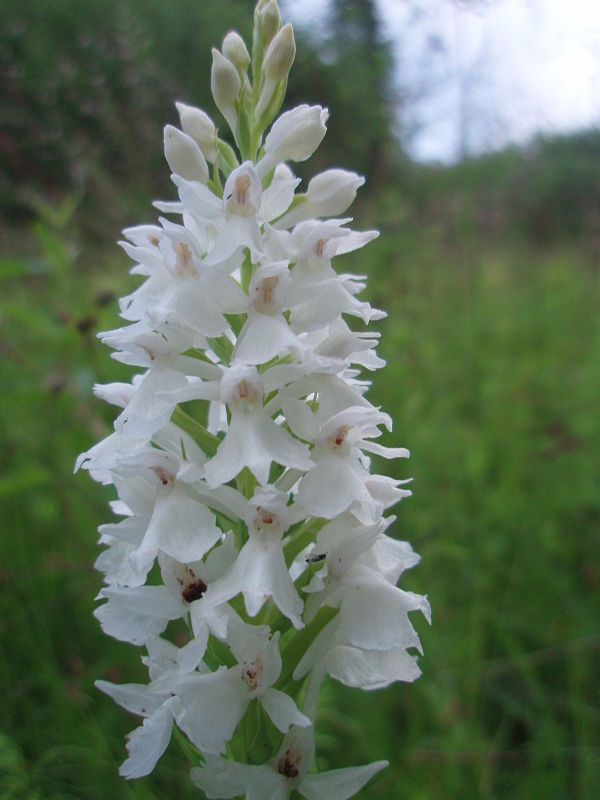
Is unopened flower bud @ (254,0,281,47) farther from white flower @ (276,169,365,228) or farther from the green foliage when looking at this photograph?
the green foliage

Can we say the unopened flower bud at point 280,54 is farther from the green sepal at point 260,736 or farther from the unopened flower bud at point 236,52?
the green sepal at point 260,736

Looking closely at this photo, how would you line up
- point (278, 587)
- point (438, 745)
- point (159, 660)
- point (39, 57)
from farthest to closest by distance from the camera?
point (39, 57), point (438, 745), point (159, 660), point (278, 587)

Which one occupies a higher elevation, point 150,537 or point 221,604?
point 150,537

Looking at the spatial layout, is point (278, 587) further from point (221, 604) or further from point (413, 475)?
point (413, 475)

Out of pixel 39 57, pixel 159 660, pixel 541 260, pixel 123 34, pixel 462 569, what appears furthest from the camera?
pixel 541 260

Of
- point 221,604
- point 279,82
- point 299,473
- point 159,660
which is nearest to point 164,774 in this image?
point 159,660

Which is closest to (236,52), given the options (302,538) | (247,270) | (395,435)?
(247,270)

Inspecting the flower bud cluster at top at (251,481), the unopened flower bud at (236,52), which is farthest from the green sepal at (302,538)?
the unopened flower bud at (236,52)
